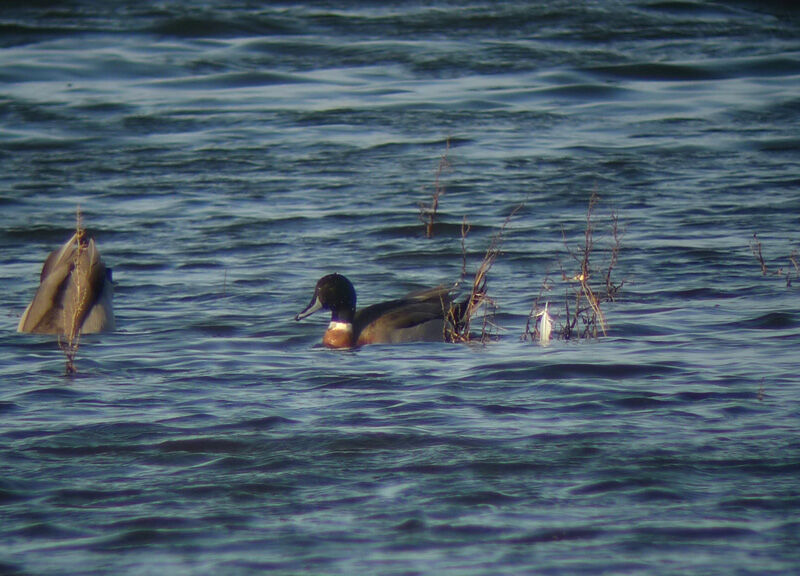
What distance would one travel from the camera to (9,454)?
6.77 m

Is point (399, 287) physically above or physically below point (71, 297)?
below

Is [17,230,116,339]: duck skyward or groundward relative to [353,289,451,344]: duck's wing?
skyward

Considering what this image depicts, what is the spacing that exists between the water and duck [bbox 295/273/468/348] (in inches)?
9.5

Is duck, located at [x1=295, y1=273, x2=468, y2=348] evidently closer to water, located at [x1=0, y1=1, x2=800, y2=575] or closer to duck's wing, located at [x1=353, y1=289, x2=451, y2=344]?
duck's wing, located at [x1=353, y1=289, x2=451, y2=344]

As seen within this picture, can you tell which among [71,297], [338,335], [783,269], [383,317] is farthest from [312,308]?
[783,269]

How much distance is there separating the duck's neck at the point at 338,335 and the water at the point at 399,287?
25 cm

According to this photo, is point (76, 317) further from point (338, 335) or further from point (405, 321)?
point (405, 321)

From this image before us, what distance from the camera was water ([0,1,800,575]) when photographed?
584 centimetres

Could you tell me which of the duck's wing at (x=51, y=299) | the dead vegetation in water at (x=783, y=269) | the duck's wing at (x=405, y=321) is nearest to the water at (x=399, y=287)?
the dead vegetation in water at (x=783, y=269)

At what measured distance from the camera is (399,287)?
1162cm

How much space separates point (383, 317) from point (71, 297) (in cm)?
210

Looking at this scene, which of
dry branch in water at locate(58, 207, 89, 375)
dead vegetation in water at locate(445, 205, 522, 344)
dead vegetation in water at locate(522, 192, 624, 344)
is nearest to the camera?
dry branch in water at locate(58, 207, 89, 375)

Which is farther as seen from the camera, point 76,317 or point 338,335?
point 338,335

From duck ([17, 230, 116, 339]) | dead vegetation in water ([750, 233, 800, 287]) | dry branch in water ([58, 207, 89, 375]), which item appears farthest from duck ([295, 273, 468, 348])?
dead vegetation in water ([750, 233, 800, 287])
